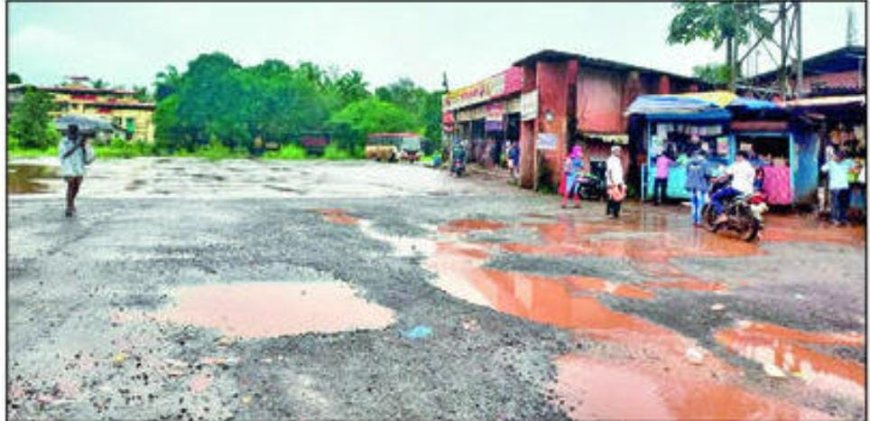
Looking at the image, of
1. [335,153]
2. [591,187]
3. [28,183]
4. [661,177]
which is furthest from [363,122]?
[661,177]

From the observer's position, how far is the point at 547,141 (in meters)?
23.5

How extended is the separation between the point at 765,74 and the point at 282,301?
28494mm

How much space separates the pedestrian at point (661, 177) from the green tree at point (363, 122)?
43.3m

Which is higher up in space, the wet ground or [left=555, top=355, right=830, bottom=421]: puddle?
the wet ground

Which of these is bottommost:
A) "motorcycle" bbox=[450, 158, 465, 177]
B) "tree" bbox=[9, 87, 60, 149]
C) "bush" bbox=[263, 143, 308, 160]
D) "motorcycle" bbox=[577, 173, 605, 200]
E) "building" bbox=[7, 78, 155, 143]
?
"motorcycle" bbox=[577, 173, 605, 200]

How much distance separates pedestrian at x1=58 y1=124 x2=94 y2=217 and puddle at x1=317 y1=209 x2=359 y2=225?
4.37 meters

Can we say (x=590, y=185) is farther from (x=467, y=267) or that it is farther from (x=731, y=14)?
(x=731, y=14)

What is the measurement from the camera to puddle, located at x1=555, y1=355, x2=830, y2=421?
14.9 ft

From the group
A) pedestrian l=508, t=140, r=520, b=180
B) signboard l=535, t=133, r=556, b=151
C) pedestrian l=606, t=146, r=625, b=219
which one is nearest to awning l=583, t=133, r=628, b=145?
signboard l=535, t=133, r=556, b=151

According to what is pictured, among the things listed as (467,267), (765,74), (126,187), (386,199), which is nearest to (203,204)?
(386,199)

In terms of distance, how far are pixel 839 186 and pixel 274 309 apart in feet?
41.3

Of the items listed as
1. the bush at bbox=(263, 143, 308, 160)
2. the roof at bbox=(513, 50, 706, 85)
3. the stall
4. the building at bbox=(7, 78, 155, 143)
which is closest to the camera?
the stall

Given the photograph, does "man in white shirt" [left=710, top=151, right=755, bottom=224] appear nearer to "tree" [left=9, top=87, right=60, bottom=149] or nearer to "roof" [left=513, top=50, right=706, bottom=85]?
"roof" [left=513, top=50, right=706, bottom=85]

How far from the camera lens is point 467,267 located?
30.6 ft
